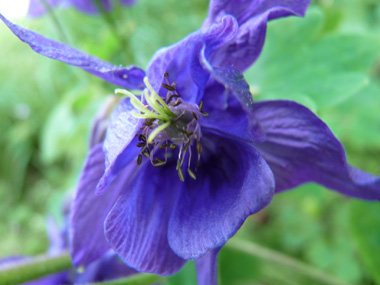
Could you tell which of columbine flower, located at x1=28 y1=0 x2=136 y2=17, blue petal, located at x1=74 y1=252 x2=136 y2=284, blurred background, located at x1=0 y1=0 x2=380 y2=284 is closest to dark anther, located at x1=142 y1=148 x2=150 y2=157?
blurred background, located at x1=0 y1=0 x2=380 y2=284

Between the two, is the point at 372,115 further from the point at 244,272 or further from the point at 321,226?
the point at 244,272

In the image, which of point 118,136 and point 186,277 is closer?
point 118,136

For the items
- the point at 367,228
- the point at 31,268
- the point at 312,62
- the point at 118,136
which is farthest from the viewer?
the point at 367,228

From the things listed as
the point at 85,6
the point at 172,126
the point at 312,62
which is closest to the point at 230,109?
the point at 172,126

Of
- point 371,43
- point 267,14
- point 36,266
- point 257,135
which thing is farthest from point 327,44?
point 36,266

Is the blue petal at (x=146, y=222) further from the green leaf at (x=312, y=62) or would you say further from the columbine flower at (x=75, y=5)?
the columbine flower at (x=75, y=5)

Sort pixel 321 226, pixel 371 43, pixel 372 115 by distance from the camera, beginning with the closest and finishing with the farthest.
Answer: pixel 371 43
pixel 372 115
pixel 321 226

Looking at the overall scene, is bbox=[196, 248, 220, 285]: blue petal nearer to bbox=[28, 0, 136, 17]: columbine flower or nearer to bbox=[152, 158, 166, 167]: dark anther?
bbox=[152, 158, 166, 167]: dark anther

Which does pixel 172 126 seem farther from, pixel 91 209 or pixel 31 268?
pixel 31 268
